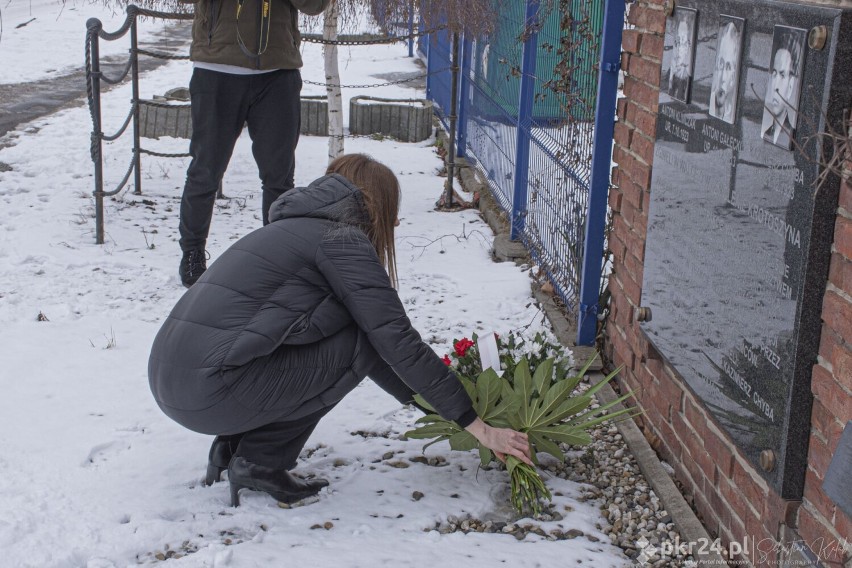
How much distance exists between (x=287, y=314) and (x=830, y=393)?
1.47m

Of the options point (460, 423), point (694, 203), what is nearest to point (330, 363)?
point (460, 423)

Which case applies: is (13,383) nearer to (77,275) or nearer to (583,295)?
(77,275)

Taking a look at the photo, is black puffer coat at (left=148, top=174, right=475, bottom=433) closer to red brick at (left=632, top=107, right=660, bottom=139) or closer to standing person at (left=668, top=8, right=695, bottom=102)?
standing person at (left=668, top=8, right=695, bottom=102)

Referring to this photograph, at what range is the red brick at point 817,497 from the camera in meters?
2.27

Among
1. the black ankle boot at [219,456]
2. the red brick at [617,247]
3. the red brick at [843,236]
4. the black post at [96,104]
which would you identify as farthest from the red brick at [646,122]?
the black post at [96,104]

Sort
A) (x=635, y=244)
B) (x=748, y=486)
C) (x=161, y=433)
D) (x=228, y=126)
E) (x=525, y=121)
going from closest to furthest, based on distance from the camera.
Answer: (x=748, y=486) < (x=161, y=433) < (x=635, y=244) < (x=228, y=126) < (x=525, y=121)

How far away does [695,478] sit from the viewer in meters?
3.16

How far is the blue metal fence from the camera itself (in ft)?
13.8

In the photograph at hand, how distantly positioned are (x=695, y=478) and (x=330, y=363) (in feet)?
3.84

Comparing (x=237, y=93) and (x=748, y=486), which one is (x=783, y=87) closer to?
(x=748, y=486)

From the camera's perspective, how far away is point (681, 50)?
3.14 metres

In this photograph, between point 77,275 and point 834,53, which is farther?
point 77,275

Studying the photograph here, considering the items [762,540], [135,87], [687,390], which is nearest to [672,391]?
[687,390]

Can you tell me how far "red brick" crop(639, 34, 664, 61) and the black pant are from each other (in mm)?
2028
